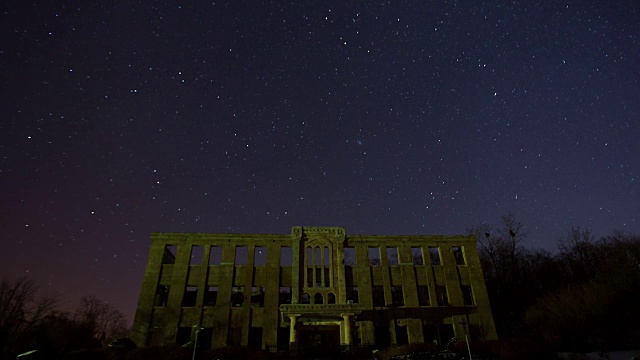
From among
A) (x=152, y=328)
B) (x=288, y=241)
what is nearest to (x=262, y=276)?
(x=288, y=241)

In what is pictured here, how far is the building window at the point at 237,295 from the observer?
3360 cm

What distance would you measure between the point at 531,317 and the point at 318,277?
24.1 metres

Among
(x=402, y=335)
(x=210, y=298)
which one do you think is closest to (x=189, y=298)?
(x=210, y=298)

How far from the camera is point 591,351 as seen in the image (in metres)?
26.0

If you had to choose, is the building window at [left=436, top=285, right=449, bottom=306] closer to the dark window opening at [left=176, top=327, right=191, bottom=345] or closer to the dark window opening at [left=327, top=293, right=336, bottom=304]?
the dark window opening at [left=327, top=293, right=336, bottom=304]

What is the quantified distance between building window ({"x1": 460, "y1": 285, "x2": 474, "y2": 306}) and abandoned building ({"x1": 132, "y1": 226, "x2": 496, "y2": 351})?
0.33ft

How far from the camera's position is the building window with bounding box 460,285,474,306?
35134mm

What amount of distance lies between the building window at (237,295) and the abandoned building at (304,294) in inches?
3.7

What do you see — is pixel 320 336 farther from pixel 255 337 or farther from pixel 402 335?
pixel 402 335

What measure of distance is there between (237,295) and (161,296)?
287 inches

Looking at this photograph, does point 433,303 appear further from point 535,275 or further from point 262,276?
point 535,275

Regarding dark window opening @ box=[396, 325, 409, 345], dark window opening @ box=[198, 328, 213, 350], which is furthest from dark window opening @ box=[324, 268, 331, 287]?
dark window opening @ box=[198, 328, 213, 350]

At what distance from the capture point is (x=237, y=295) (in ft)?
113

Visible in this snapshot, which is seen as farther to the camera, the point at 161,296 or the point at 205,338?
the point at 161,296
